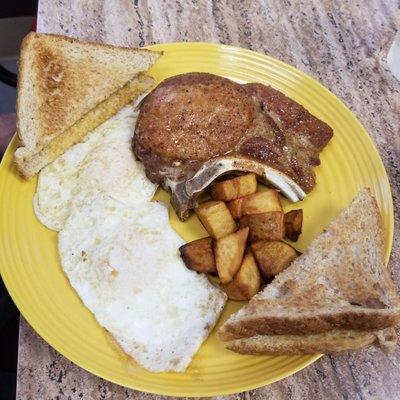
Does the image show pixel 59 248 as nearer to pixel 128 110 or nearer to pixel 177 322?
pixel 177 322

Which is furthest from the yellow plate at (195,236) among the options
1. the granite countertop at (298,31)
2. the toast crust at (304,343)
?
the granite countertop at (298,31)

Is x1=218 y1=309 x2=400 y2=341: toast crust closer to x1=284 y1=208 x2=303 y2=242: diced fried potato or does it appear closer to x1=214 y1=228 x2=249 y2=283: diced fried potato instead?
x1=214 y1=228 x2=249 y2=283: diced fried potato

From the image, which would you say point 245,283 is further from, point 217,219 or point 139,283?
point 139,283

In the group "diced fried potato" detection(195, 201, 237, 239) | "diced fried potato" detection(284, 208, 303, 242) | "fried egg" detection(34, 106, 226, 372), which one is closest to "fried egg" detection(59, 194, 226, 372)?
Result: "fried egg" detection(34, 106, 226, 372)

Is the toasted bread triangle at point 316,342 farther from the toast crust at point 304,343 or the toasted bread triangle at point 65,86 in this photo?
the toasted bread triangle at point 65,86

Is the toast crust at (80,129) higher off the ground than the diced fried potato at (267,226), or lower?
higher

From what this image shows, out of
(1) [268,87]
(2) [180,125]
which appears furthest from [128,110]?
(1) [268,87]

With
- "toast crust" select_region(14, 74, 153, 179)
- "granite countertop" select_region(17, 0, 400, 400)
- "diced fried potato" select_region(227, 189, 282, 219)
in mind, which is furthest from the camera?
"granite countertop" select_region(17, 0, 400, 400)
